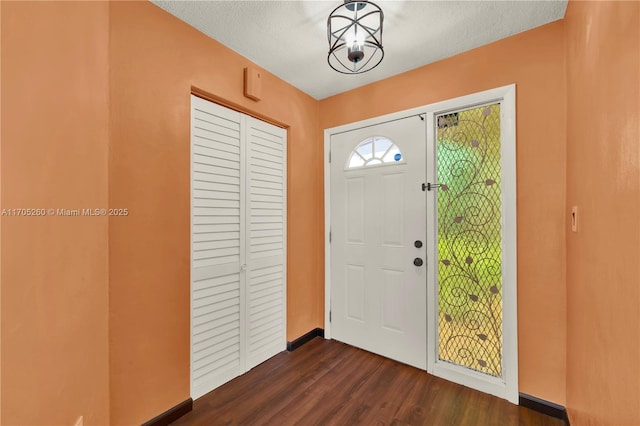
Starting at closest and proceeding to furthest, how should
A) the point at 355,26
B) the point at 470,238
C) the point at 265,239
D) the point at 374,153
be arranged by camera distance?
the point at 355,26
the point at 470,238
the point at 265,239
the point at 374,153

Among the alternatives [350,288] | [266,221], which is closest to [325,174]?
[266,221]

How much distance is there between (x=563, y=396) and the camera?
170 centimetres

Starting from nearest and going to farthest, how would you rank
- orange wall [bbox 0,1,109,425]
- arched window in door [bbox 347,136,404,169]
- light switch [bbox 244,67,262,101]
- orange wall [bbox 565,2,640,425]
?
orange wall [bbox 565,2,640,425] < orange wall [bbox 0,1,109,425] < light switch [bbox 244,67,262,101] < arched window in door [bbox 347,136,404,169]

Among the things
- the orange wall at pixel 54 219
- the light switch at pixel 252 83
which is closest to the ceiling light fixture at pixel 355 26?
the light switch at pixel 252 83

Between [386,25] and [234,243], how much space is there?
1.87 metres

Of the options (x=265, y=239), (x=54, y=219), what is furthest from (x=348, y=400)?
(x=54, y=219)

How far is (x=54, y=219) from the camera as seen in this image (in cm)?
106

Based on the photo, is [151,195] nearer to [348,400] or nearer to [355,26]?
[355,26]

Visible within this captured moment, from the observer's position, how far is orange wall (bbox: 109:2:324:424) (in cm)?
146

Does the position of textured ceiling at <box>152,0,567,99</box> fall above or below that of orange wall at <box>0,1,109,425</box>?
above

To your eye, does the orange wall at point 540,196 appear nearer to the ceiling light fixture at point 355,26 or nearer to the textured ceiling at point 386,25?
the textured ceiling at point 386,25

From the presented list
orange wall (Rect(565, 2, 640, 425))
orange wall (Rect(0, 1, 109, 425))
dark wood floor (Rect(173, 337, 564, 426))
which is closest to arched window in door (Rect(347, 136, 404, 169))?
orange wall (Rect(565, 2, 640, 425))

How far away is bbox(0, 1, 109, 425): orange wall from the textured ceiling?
0.65 m

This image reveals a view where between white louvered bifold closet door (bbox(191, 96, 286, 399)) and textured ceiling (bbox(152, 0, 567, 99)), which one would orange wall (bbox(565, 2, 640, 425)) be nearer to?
textured ceiling (bbox(152, 0, 567, 99))
